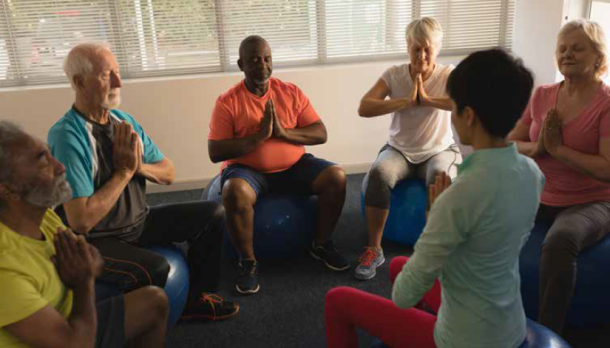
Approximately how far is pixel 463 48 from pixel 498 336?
3314mm

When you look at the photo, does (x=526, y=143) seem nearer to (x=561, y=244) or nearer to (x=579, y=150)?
(x=579, y=150)

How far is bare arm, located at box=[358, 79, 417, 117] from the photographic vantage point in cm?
270

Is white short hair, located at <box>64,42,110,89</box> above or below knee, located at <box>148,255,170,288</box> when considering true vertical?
above

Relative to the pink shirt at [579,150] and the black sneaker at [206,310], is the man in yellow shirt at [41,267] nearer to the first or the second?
the black sneaker at [206,310]

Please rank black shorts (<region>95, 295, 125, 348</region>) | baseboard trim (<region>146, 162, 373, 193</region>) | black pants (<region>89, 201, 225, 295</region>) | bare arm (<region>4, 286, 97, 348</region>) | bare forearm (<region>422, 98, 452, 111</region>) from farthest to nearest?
1. baseboard trim (<region>146, 162, 373, 193</region>)
2. bare forearm (<region>422, 98, 452, 111</region>)
3. black pants (<region>89, 201, 225, 295</region>)
4. black shorts (<region>95, 295, 125, 348</region>)
5. bare arm (<region>4, 286, 97, 348</region>)

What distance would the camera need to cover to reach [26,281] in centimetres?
126

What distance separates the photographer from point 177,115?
3.75 meters

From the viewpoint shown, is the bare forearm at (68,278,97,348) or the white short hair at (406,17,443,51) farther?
the white short hair at (406,17,443,51)

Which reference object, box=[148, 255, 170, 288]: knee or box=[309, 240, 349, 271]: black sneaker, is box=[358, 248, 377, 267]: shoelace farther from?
box=[148, 255, 170, 288]: knee

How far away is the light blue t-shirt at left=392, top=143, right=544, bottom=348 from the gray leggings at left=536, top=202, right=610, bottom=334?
0.70 meters

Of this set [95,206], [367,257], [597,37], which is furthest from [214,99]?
[597,37]

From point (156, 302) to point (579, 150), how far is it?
5.54 feet

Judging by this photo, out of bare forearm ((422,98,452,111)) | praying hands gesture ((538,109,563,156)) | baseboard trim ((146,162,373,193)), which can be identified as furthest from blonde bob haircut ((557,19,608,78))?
baseboard trim ((146,162,373,193))

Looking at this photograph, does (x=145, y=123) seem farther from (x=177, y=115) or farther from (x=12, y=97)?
(x=12, y=97)
